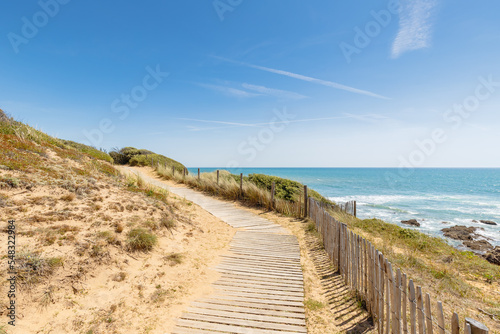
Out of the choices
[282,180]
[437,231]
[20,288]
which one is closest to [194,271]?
[20,288]

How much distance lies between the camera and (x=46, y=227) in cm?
503

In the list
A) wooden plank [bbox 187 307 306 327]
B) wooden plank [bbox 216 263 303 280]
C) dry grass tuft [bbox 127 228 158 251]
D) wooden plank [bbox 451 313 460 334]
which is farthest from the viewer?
dry grass tuft [bbox 127 228 158 251]

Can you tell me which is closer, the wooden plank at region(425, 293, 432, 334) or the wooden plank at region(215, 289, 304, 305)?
the wooden plank at region(425, 293, 432, 334)

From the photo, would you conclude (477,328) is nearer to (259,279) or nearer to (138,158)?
(259,279)

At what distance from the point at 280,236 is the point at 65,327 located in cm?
641

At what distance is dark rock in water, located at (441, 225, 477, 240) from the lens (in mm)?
14797

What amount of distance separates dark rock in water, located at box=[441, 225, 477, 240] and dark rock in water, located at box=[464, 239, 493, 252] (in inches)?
31.9

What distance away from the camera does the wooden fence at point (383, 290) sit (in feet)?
8.20

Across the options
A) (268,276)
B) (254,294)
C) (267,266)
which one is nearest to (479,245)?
(267,266)

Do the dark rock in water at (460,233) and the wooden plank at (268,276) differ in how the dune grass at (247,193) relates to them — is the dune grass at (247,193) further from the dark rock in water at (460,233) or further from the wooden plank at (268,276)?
the dark rock in water at (460,233)

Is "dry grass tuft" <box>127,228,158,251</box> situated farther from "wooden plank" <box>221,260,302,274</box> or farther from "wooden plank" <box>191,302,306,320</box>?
"wooden plank" <box>191,302,306,320</box>

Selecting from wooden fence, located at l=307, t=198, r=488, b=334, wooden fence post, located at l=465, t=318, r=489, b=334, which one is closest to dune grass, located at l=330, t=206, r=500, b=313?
wooden fence, located at l=307, t=198, r=488, b=334

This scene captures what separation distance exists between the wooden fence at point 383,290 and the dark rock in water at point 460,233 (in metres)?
14.4

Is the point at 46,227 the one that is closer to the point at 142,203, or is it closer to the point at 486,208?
the point at 142,203
